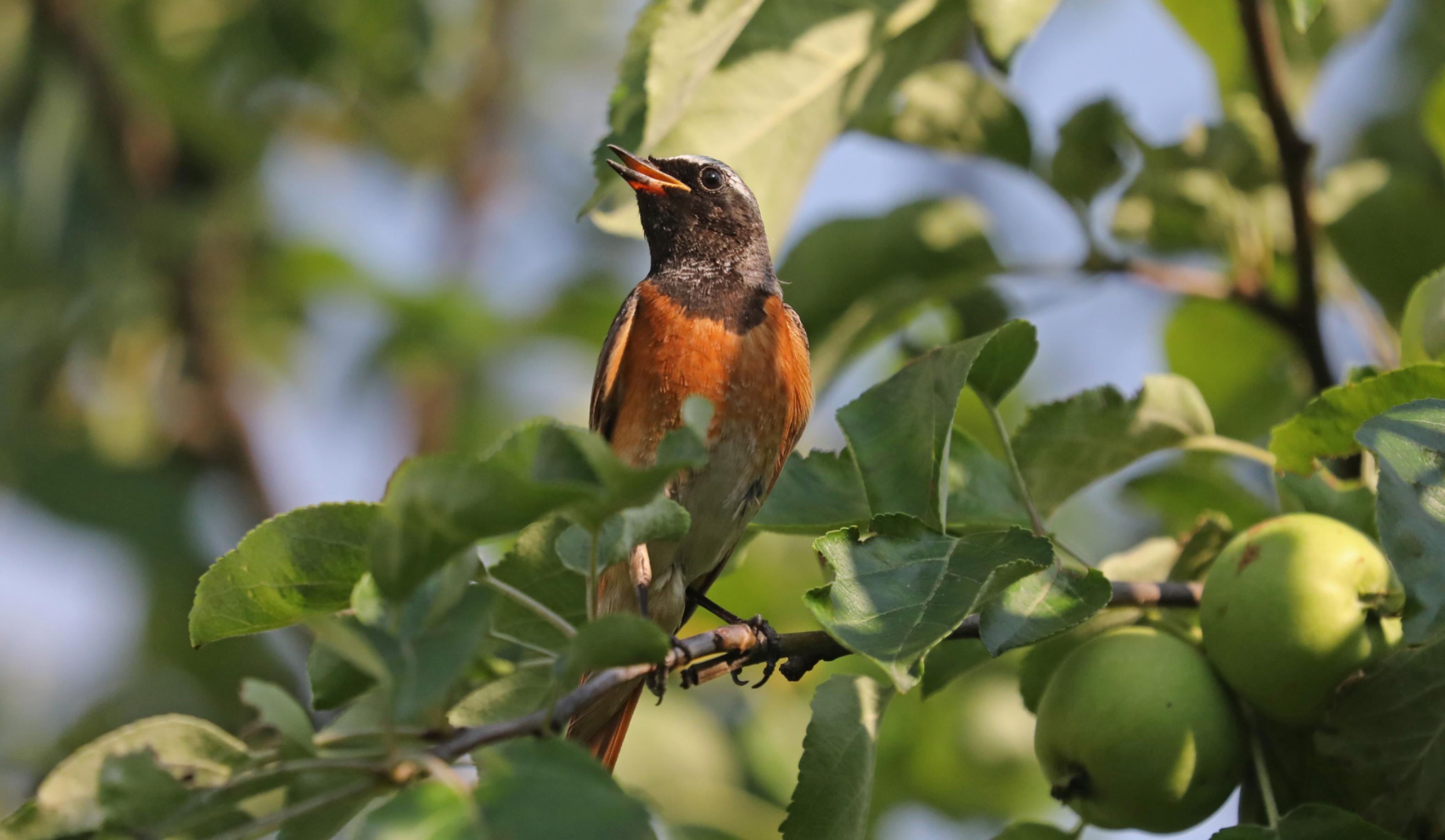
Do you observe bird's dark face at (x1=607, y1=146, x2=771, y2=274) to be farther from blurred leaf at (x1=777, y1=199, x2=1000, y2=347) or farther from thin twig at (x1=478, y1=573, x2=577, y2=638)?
thin twig at (x1=478, y1=573, x2=577, y2=638)

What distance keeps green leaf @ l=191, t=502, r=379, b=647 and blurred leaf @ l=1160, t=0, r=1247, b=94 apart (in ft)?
10.8

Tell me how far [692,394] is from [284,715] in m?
1.70

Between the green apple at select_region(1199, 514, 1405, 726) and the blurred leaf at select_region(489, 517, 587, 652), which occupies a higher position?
the blurred leaf at select_region(489, 517, 587, 652)

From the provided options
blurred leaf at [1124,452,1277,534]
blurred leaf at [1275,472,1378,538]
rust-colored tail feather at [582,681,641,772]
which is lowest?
rust-colored tail feather at [582,681,641,772]

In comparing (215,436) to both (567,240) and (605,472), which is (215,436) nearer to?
(567,240)

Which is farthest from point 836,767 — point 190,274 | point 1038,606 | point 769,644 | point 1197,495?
point 190,274

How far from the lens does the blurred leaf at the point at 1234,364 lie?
4.38m

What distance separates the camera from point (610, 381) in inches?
141

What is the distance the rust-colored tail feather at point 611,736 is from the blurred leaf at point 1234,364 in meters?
2.25

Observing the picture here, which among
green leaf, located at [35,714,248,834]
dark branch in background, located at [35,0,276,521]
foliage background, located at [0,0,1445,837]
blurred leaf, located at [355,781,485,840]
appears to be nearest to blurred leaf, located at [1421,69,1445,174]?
foliage background, located at [0,0,1445,837]

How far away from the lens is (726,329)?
3607mm

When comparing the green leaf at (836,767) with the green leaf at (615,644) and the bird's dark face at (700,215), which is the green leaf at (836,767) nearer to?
the green leaf at (615,644)

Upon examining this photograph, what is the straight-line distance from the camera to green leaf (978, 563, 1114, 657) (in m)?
2.05

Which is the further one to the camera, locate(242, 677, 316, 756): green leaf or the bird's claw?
the bird's claw
